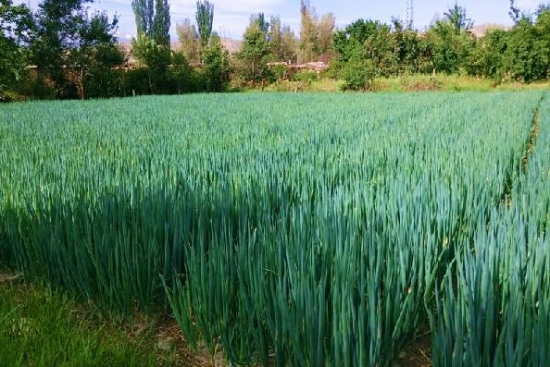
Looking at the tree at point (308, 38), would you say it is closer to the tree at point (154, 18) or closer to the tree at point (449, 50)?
the tree at point (154, 18)

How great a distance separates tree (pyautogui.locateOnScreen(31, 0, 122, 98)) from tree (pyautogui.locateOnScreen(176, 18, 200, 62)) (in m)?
21.2

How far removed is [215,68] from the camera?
25.5 metres

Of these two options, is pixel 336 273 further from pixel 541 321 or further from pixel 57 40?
pixel 57 40

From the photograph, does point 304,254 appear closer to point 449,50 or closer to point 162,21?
point 449,50

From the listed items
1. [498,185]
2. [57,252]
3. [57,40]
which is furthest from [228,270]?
[57,40]

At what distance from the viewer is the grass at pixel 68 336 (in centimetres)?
149

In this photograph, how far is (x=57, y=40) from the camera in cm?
2083

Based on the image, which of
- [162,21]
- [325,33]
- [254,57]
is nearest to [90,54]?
A: [254,57]

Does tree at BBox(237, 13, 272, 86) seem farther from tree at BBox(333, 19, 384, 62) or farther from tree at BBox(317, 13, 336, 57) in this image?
tree at BBox(317, 13, 336, 57)

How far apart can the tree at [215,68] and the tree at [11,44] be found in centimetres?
908

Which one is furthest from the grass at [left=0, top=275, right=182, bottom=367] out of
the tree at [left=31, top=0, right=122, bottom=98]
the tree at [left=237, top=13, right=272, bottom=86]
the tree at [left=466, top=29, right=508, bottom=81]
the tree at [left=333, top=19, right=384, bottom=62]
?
the tree at [left=333, top=19, right=384, bottom=62]

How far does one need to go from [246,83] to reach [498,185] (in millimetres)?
24655

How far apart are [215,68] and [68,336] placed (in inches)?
982

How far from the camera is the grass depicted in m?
1.49
